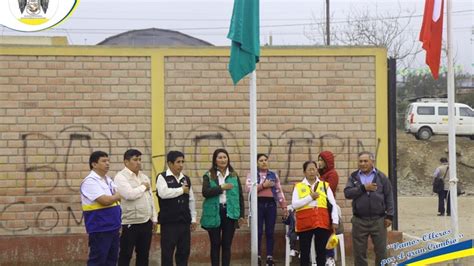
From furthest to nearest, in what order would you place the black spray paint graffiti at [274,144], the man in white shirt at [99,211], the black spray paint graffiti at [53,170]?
the black spray paint graffiti at [274,144], the black spray paint graffiti at [53,170], the man in white shirt at [99,211]

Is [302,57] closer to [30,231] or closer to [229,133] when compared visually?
[229,133]

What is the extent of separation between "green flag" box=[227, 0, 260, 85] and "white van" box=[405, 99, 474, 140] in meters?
28.1

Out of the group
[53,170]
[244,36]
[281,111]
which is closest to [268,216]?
[281,111]

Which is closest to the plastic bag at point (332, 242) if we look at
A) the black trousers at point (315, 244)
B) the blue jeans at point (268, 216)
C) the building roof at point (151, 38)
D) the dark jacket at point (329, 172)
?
the black trousers at point (315, 244)

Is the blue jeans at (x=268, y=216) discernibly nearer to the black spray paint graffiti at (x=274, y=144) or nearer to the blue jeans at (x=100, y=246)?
the black spray paint graffiti at (x=274, y=144)

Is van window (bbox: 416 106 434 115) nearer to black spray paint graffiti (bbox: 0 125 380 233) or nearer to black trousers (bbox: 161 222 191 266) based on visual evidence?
black spray paint graffiti (bbox: 0 125 380 233)

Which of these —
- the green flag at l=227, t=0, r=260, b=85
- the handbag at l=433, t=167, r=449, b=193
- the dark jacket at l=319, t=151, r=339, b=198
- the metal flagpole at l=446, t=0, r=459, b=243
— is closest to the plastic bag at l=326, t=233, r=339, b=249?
the dark jacket at l=319, t=151, r=339, b=198

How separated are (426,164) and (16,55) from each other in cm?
2779

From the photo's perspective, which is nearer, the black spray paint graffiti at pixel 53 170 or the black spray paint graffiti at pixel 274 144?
the black spray paint graffiti at pixel 53 170

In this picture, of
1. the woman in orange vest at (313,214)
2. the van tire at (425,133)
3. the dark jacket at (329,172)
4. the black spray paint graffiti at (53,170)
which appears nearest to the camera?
the woman in orange vest at (313,214)

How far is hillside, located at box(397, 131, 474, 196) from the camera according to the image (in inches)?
1331

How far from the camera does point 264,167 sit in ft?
33.8

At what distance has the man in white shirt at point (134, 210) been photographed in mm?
8700

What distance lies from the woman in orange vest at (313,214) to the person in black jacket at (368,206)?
1.03 ft
